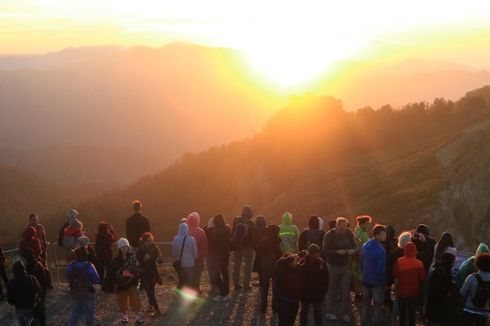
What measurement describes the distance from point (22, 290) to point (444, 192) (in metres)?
18.2

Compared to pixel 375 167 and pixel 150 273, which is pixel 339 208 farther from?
pixel 150 273

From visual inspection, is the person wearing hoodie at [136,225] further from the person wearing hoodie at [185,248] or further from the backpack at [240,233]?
the backpack at [240,233]

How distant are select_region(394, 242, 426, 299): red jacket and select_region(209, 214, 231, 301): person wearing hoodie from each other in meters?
4.08

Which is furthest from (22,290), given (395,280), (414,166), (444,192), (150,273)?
(414,166)

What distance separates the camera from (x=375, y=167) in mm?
32156

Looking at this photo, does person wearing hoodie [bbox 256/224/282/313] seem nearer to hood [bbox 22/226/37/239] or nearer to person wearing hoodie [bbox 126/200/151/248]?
person wearing hoodie [bbox 126/200/151/248]

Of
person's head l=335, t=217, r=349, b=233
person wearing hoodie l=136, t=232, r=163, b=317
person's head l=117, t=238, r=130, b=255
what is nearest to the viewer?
person's head l=335, t=217, r=349, b=233

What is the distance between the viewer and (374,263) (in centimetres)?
1041

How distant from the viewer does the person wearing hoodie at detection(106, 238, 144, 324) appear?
11211 millimetres

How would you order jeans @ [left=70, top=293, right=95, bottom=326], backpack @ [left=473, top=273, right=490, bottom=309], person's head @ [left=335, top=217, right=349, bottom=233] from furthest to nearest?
person's head @ [left=335, top=217, right=349, bottom=233]
jeans @ [left=70, top=293, right=95, bottom=326]
backpack @ [left=473, top=273, right=490, bottom=309]

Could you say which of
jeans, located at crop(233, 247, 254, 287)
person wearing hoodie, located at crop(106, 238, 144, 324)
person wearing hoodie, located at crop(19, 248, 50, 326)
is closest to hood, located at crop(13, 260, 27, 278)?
person wearing hoodie, located at crop(19, 248, 50, 326)

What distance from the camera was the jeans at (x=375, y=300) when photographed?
419 inches

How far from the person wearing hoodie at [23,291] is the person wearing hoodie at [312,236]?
4.80 m

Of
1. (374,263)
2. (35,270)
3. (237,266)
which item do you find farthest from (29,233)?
(374,263)
